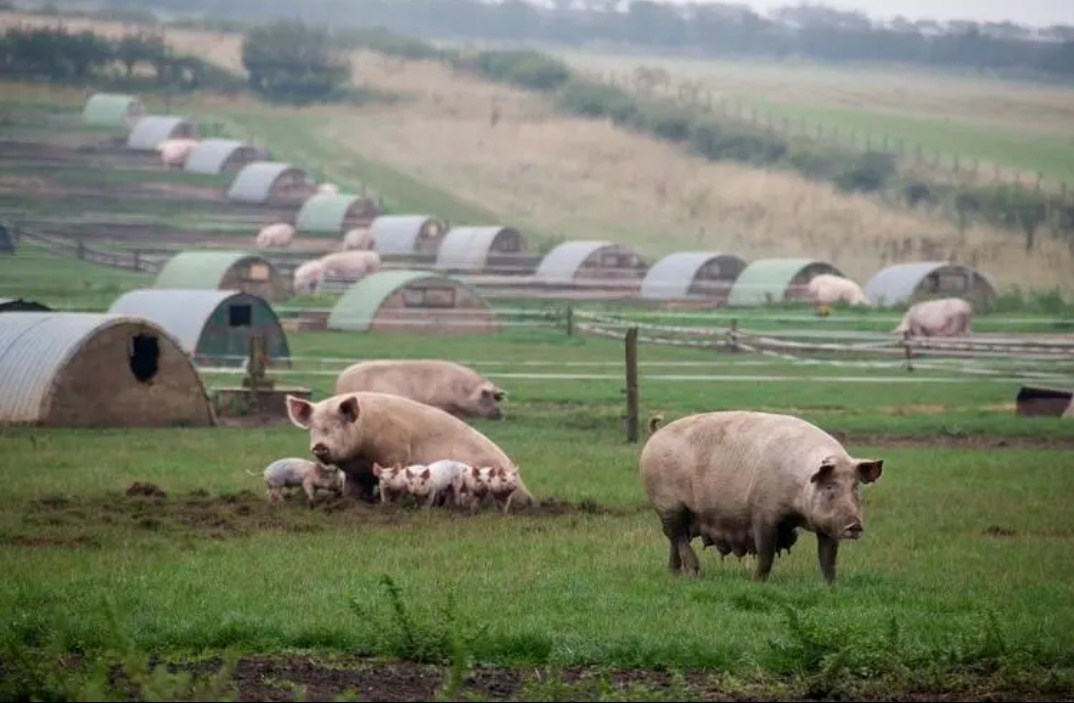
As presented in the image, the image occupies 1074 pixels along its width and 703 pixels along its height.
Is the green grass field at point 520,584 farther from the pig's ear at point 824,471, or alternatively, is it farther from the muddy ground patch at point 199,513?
the pig's ear at point 824,471

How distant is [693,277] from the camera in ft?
221

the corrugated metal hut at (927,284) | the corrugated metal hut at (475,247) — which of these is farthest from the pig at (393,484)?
the corrugated metal hut at (475,247)

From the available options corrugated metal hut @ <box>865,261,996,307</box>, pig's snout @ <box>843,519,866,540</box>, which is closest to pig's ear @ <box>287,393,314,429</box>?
pig's snout @ <box>843,519,866,540</box>

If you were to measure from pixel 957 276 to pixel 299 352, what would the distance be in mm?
22897

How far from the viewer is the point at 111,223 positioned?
74.4 metres

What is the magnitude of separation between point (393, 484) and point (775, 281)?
44558 millimetres

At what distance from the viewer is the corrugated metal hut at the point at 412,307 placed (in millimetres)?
53656

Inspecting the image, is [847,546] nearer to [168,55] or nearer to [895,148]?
[895,148]

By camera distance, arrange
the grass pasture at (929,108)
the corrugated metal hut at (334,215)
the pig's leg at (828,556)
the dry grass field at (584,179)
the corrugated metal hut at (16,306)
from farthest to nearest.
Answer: the corrugated metal hut at (334,215)
the dry grass field at (584,179)
the corrugated metal hut at (16,306)
the grass pasture at (929,108)
the pig's leg at (828,556)

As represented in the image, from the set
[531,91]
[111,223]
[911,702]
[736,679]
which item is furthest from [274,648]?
[531,91]

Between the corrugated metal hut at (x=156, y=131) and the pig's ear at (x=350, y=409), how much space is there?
69.8 meters

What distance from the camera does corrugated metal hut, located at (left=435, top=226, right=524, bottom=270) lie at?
74938mm

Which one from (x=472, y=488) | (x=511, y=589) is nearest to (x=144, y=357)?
(x=472, y=488)

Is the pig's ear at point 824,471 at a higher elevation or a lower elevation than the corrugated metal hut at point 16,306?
higher
